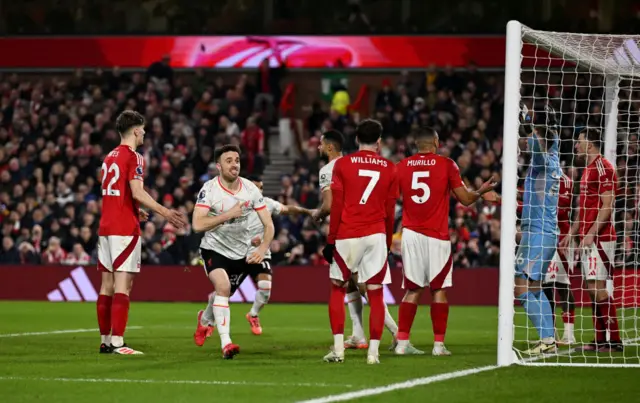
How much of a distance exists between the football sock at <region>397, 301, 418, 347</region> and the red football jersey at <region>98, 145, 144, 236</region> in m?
2.70

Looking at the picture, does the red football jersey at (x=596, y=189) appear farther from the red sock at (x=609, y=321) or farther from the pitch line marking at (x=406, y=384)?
the pitch line marking at (x=406, y=384)

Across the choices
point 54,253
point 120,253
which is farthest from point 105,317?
point 54,253

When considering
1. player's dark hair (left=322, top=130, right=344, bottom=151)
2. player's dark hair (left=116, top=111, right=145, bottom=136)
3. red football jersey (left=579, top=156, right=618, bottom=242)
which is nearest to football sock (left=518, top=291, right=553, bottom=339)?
red football jersey (left=579, top=156, right=618, bottom=242)

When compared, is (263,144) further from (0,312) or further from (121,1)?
(0,312)

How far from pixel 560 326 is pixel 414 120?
40.4 ft

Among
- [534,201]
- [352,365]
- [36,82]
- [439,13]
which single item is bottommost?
[352,365]

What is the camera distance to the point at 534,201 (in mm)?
11703

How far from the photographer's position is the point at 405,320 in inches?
436

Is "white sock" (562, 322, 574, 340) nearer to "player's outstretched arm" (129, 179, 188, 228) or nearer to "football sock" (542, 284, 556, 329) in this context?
"football sock" (542, 284, 556, 329)

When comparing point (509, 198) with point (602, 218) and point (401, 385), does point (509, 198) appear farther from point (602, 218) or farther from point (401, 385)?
point (401, 385)

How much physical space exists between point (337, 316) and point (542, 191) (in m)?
2.76

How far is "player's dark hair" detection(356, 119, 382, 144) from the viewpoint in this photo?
34.1 ft

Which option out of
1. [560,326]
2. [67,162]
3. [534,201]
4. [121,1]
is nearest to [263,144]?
[67,162]

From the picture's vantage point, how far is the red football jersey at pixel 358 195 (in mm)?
10320
